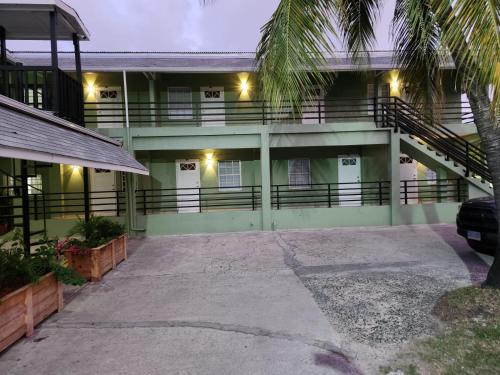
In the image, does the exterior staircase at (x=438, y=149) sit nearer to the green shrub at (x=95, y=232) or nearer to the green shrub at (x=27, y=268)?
the green shrub at (x=95, y=232)

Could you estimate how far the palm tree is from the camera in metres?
2.93

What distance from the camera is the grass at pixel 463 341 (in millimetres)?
2861

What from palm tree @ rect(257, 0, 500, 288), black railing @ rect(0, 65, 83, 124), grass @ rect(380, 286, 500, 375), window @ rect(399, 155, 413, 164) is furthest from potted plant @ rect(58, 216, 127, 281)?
window @ rect(399, 155, 413, 164)

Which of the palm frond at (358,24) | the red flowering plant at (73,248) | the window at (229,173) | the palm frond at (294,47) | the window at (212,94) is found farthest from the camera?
the window at (212,94)

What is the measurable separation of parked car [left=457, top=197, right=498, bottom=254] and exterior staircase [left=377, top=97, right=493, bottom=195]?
15.2ft

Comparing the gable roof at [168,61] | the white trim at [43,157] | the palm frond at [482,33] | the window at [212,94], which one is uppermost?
the gable roof at [168,61]

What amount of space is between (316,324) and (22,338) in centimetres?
335

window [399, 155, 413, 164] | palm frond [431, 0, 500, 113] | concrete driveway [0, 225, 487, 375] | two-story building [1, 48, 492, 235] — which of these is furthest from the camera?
window [399, 155, 413, 164]

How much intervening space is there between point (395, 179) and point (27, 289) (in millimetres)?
10124

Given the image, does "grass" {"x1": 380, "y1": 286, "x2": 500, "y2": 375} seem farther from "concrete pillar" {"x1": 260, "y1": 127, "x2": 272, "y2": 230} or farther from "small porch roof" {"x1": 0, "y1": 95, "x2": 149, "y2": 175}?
"concrete pillar" {"x1": 260, "y1": 127, "x2": 272, "y2": 230}

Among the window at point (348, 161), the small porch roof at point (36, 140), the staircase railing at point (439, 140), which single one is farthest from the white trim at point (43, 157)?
the window at point (348, 161)

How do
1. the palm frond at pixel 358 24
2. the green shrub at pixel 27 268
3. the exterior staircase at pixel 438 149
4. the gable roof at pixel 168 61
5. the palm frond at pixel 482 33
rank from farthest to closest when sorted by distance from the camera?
the gable roof at pixel 168 61, the exterior staircase at pixel 438 149, the palm frond at pixel 358 24, the green shrub at pixel 27 268, the palm frond at pixel 482 33

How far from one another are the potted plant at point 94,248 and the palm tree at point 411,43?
14.1ft

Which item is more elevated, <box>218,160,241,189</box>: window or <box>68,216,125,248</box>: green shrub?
<box>218,160,241,189</box>: window
